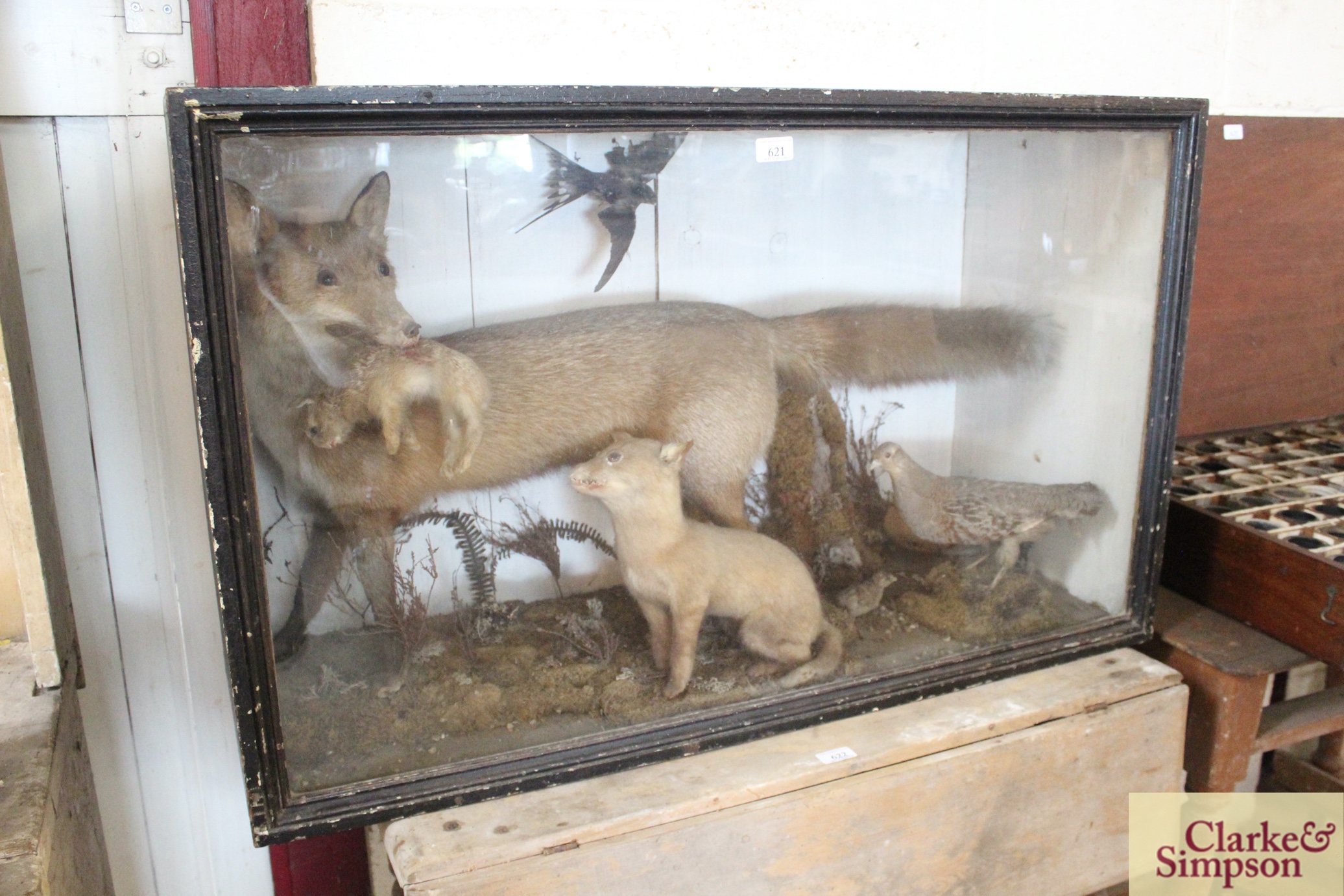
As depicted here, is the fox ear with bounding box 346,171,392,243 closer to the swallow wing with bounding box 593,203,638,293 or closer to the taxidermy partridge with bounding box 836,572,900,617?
the swallow wing with bounding box 593,203,638,293

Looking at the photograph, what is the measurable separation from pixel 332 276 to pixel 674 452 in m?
0.42

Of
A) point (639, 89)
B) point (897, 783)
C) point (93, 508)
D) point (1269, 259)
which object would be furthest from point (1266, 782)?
point (93, 508)

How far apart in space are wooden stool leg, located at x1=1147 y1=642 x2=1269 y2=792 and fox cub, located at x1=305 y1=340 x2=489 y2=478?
1.12 metres

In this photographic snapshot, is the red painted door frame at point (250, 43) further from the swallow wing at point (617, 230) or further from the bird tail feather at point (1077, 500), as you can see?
the bird tail feather at point (1077, 500)

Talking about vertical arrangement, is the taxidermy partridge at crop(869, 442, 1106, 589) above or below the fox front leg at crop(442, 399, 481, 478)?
below

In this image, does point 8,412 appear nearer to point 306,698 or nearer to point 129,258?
point 129,258

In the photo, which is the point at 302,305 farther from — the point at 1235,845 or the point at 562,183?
the point at 1235,845

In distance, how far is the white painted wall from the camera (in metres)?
1.17

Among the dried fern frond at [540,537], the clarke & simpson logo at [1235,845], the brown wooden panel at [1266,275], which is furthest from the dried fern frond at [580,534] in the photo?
the brown wooden panel at [1266,275]

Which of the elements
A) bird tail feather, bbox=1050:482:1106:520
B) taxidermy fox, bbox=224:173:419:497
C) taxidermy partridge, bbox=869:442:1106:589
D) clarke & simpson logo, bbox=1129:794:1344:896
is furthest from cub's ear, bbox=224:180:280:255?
clarke & simpson logo, bbox=1129:794:1344:896

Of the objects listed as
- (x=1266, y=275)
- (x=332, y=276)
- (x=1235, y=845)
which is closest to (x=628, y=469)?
(x=332, y=276)

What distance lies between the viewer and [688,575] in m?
1.14

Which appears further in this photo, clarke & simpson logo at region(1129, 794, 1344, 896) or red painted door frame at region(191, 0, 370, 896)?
clarke & simpson logo at region(1129, 794, 1344, 896)

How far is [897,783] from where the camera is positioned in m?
1.17
